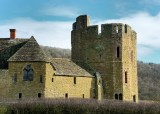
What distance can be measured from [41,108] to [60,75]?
10.3 meters

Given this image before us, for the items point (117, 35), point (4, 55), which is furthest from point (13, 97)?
point (117, 35)

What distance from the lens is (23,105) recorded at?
105 feet

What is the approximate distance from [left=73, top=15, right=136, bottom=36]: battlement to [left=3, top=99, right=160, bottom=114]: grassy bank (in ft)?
54.0

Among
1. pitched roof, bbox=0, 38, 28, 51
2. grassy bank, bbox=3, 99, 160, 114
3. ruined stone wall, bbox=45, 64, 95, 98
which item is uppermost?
pitched roof, bbox=0, 38, 28, 51

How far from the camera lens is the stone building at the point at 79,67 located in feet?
131

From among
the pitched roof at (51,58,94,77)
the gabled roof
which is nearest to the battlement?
the pitched roof at (51,58,94,77)

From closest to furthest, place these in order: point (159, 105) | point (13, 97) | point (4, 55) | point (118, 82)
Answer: point (159, 105) < point (13, 97) < point (4, 55) < point (118, 82)

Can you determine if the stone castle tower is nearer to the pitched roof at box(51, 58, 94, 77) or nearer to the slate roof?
the pitched roof at box(51, 58, 94, 77)

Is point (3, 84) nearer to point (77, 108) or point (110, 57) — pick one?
point (77, 108)

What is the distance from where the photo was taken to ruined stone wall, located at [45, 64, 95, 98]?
40594mm

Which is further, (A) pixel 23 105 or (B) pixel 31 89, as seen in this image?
(B) pixel 31 89

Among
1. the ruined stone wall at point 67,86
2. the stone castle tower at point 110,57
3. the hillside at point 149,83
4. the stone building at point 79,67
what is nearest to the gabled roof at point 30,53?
the stone building at point 79,67

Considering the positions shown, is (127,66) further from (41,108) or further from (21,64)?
→ (41,108)

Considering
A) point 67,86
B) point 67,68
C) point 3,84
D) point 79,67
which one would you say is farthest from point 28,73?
point 79,67
